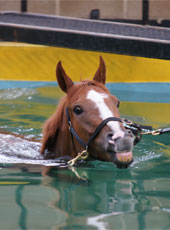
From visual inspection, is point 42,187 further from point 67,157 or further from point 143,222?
point 143,222

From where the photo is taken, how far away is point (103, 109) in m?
3.90

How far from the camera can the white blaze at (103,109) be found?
12.1ft

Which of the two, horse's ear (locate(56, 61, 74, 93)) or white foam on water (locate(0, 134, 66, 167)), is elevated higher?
horse's ear (locate(56, 61, 74, 93))

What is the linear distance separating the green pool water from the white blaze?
502mm

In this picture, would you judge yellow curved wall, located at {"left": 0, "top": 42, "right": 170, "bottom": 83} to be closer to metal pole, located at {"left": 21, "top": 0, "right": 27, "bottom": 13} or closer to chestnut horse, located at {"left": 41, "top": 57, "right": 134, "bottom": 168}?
metal pole, located at {"left": 21, "top": 0, "right": 27, "bottom": 13}

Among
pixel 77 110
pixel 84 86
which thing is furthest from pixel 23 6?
pixel 77 110

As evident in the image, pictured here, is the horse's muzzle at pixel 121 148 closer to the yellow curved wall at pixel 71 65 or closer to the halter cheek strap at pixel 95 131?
the halter cheek strap at pixel 95 131

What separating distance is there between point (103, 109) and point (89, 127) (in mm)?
183

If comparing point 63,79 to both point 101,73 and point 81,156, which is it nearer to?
point 101,73

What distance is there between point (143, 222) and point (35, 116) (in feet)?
13.0

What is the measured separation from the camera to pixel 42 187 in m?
3.99

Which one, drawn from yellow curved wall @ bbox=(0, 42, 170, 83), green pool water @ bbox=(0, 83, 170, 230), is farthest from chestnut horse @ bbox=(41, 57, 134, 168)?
yellow curved wall @ bbox=(0, 42, 170, 83)

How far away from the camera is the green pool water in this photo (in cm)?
327

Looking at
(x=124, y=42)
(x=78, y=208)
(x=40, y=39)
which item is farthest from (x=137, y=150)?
(x=78, y=208)
